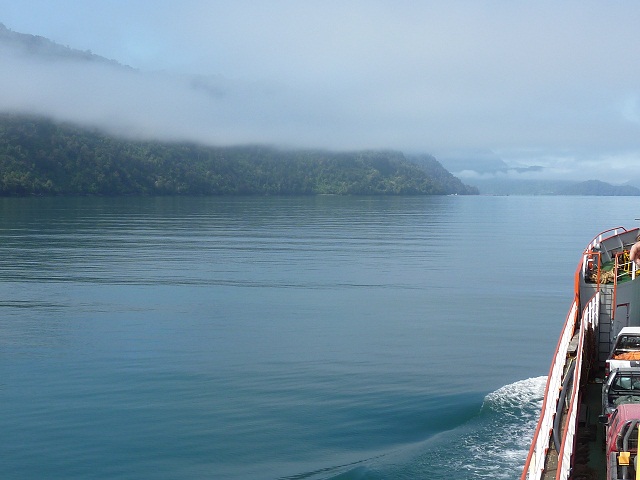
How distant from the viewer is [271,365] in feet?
84.0

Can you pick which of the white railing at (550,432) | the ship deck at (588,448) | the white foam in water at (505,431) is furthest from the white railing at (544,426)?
the white foam in water at (505,431)

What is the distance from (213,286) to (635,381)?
3168cm

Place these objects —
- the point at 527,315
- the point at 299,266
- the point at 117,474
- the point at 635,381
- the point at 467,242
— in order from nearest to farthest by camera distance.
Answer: the point at 635,381 < the point at 117,474 < the point at 527,315 < the point at 299,266 < the point at 467,242

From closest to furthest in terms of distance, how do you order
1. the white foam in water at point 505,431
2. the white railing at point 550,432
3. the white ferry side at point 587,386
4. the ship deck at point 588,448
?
the white railing at point 550,432 → the white ferry side at point 587,386 → the ship deck at point 588,448 → the white foam in water at point 505,431

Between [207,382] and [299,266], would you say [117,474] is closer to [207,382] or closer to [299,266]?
[207,382]

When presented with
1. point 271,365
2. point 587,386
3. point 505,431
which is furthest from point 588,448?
point 271,365

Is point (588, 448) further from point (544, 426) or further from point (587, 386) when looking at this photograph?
point (587, 386)

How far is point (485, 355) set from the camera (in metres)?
27.3

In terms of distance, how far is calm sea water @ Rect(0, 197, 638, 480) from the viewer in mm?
17578

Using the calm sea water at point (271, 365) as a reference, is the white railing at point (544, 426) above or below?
above

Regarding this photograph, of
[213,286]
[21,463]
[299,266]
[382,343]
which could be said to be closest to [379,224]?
[299,266]

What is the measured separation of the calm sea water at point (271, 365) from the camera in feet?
57.7

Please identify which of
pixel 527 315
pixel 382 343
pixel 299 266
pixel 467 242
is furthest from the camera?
pixel 467 242

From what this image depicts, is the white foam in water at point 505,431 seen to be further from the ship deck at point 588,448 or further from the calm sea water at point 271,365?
the ship deck at point 588,448
